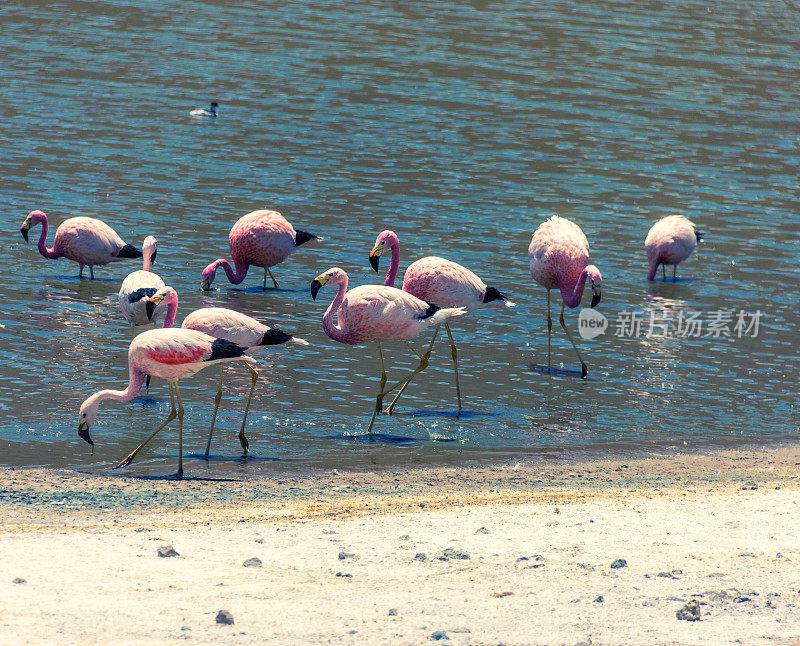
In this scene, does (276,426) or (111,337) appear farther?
(111,337)

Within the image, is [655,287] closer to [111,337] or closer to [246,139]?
[111,337]

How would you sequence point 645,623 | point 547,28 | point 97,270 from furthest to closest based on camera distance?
point 547,28 → point 97,270 → point 645,623

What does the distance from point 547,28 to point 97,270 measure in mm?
30898

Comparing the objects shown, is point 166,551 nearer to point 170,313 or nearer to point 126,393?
point 126,393

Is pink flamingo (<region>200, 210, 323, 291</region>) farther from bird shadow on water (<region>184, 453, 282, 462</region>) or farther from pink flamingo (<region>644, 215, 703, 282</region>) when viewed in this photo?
bird shadow on water (<region>184, 453, 282, 462</region>)

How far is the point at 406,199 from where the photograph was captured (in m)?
20.1

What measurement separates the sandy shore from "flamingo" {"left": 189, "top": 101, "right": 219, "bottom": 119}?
58.6ft

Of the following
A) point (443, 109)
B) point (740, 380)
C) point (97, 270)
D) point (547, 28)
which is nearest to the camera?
point (740, 380)

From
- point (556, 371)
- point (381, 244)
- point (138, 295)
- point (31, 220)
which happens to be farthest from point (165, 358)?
point (31, 220)

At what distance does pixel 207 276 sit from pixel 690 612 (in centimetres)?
972

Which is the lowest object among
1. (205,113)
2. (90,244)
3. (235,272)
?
(235,272)

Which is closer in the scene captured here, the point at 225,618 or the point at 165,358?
the point at 225,618

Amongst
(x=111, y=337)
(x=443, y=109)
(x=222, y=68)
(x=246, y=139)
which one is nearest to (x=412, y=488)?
(x=111, y=337)

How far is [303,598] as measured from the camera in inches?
252
